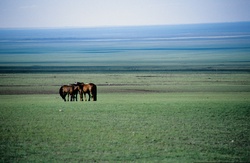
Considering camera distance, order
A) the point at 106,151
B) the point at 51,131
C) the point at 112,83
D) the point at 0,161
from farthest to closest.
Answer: the point at 112,83
the point at 51,131
the point at 106,151
the point at 0,161

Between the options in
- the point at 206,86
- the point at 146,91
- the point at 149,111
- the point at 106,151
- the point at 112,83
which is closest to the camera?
the point at 106,151

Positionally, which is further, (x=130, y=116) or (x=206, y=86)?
(x=206, y=86)

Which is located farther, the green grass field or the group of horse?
the group of horse

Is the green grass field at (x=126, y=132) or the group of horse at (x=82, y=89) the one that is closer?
the green grass field at (x=126, y=132)

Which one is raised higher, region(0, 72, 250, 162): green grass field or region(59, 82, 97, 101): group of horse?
region(59, 82, 97, 101): group of horse

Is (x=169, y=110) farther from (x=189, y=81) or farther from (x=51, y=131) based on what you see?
(x=189, y=81)

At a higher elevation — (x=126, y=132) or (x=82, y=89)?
(x=82, y=89)

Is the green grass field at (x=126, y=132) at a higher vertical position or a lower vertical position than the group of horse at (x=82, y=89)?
lower

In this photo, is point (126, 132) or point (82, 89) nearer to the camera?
point (126, 132)

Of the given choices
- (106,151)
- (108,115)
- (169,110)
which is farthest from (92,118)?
(106,151)

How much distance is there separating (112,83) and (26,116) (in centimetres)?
1805

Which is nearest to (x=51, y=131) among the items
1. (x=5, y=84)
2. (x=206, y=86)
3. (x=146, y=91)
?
(x=146, y=91)

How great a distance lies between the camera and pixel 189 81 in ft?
116

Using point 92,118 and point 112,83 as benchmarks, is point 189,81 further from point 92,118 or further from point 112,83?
point 92,118
